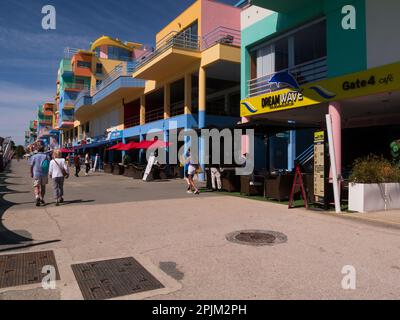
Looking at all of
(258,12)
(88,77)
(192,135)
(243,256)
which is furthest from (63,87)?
(243,256)

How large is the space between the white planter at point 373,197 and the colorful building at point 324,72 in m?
1.93

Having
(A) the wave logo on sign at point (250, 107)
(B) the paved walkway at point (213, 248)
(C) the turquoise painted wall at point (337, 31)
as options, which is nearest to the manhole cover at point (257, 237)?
(B) the paved walkway at point (213, 248)

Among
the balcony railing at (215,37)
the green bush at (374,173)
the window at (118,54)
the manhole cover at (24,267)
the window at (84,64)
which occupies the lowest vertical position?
the manhole cover at (24,267)

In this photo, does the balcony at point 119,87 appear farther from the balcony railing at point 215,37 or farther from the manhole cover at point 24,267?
the manhole cover at point 24,267

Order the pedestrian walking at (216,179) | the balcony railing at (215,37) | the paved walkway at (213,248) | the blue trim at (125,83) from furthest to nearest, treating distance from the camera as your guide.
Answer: the blue trim at (125,83) < the balcony railing at (215,37) < the pedestrian walking at (216,179) < the paved walkway at (213,248)

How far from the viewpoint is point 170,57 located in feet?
66.5

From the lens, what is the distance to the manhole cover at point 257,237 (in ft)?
20.1

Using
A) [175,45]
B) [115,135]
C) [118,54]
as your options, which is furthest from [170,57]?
[118,54]

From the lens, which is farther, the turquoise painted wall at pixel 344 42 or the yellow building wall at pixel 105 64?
the yellow building wall at pixel 105 64

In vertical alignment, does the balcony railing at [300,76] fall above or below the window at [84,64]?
below

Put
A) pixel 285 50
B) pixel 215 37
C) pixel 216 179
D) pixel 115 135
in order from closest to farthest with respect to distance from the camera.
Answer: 1. pixel 216 179
2. pixel 285 50
3. pixel 215 37
4. pixel 115 135

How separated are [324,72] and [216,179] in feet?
21.0

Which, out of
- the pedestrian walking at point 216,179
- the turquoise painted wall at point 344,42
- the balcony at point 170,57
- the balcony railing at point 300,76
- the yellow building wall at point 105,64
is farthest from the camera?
the yellow building wall at point 105,64

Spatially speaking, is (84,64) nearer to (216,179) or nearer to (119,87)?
(119,87)
